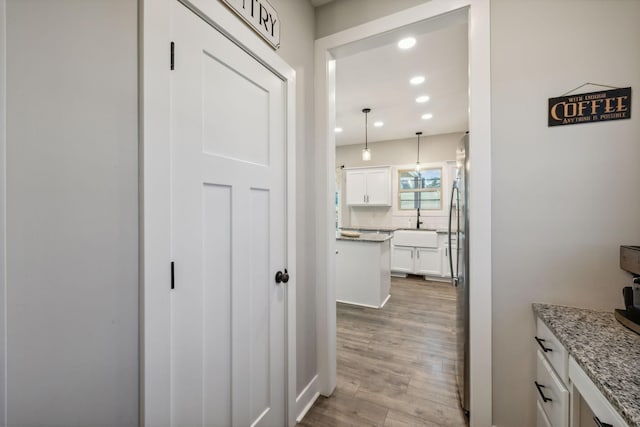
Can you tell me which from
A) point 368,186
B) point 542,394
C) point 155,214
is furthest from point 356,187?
point 155,214

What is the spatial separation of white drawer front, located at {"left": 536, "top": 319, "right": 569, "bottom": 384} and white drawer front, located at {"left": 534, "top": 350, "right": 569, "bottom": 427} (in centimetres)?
4

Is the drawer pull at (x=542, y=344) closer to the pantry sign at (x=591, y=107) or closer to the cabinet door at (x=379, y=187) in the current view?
the pantry sign at (x=591, y=107)

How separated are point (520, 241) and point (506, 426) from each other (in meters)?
1.08

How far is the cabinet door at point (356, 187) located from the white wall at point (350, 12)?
14.4ft

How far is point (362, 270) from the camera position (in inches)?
148

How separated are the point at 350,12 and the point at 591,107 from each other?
160cm

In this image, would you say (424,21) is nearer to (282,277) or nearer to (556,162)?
(556,162)

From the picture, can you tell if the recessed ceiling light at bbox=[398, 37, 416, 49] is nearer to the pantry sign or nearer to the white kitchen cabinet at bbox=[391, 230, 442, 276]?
the pantry sign

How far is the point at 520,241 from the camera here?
1.48m

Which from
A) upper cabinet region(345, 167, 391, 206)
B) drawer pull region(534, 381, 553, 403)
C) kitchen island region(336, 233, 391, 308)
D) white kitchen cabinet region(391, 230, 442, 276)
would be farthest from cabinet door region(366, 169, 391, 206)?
drawer pull region(534, 381, 553, 403)

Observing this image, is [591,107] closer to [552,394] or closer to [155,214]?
[552,394]

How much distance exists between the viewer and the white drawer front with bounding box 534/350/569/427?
43.2 inches

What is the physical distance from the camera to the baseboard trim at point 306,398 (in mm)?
1730

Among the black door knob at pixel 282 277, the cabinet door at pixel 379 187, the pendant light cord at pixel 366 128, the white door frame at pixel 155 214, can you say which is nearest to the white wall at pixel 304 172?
the black door knob at pixel 282 277
